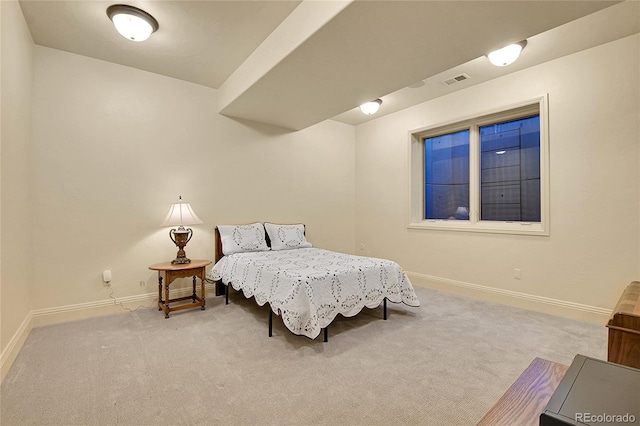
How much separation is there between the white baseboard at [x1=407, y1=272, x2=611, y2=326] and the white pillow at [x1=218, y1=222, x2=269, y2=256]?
7.92 ft

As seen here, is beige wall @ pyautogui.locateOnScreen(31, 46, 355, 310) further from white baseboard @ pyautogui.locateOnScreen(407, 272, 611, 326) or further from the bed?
white baseboard @ pyautogui.locateOnScreen(407, 272, 611, 326)

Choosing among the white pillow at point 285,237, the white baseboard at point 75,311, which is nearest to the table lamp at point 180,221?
the white baseboard at point 75,311

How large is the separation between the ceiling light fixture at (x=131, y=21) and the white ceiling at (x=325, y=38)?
0.07 meters

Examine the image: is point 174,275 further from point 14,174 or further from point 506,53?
point 506,53

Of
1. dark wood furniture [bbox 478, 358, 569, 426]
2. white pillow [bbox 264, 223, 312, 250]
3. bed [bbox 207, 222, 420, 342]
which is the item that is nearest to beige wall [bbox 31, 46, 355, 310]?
white pillow [bbox 264, 223, 312, 250]

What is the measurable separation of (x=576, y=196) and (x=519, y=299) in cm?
130

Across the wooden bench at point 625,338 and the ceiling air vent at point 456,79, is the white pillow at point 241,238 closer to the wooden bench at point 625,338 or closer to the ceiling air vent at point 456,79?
the ceiling air vent at point 456,79

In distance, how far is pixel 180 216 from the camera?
3.41 m

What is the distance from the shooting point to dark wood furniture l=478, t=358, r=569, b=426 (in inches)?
34.7

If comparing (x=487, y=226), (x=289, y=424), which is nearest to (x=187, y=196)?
(x=289, y=424)

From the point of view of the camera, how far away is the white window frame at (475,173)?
335 cm

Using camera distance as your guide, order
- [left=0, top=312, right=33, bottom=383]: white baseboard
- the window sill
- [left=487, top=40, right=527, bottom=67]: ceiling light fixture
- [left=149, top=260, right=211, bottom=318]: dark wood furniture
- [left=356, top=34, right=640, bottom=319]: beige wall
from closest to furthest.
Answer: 1. [left=0, top=312, right=33, bottom=383]: white baseboard
2. [left=487, top=40, right=527, bottom=67]: ceiling light fixture
3. [left=356, top=34, right=640, bottom=319]: beige wall
4. [left=149, top=260, right=211, bottom=318]: dark wood furniture
5. the window sill

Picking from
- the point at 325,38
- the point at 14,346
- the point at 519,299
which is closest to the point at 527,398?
the point at 325,38

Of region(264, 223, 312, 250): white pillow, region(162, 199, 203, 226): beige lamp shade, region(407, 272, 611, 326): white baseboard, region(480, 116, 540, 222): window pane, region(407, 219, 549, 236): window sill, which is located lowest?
region(407, 272, 611, 326): white baseboard
